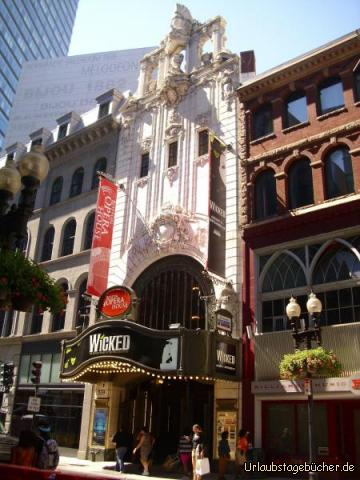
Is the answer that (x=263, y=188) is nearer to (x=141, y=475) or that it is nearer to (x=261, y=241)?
(x=261, y=241)

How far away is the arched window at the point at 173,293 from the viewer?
22484 mm

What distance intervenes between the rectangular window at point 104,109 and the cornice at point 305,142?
46.6 feet

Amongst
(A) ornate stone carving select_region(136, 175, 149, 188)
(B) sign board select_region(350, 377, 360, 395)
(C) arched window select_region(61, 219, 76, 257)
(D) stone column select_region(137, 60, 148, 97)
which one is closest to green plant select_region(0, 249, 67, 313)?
(B) sign board select_region(350, 377, 360, 395)

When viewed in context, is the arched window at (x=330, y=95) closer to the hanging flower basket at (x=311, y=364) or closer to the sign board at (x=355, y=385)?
the hanging flower basket at (x=311, y=364)

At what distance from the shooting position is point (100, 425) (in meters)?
23.7

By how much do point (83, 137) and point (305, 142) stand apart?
1713cm

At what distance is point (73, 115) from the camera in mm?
36531

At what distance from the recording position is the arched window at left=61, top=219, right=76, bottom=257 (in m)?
31.5

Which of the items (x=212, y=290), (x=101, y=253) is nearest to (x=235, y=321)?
(x=212, y=290)

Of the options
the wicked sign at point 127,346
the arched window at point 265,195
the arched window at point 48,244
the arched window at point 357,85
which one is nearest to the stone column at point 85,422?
the wicked sign at point 127,346

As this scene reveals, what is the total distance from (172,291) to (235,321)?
14.0 ft

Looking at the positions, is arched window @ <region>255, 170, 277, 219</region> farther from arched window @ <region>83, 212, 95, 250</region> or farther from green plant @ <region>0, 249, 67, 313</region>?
green plant @ <region>0, 249, 67, 313</region>

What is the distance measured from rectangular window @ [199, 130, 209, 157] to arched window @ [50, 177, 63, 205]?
13.0 m

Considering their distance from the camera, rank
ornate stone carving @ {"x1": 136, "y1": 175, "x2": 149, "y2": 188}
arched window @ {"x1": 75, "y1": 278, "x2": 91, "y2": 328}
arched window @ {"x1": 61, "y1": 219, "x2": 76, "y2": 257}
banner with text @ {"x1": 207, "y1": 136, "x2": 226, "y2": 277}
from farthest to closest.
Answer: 1. arched window @ {"x1": 61, "y1": 219, "x2": 76, "y2": 257}
2. ornate stone carving @ {"x1": 136, "y1": 175, "x2": 149, "y2": 188}
3. arched window @ {"x1": 75, "y1": 278, "x2": 91, "y2": 328}
4. banner with text @ {"x1": 207, "y1": 136, "x2": 226, "y2": 277}
